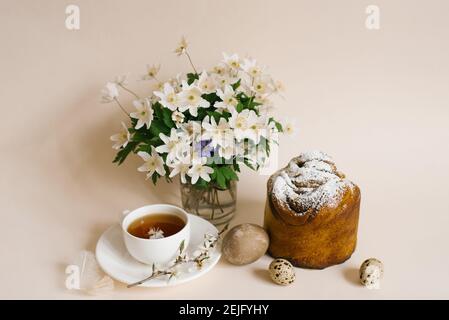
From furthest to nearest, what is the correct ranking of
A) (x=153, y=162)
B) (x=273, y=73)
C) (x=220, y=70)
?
1. (x=273, y=73)
2. (x=220, y=70)
3. (x=153, y=162)

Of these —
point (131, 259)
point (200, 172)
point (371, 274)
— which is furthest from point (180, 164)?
point (371, 274)

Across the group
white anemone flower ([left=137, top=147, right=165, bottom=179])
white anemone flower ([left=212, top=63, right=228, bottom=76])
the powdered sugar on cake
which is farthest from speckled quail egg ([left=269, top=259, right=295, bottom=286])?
white anemone flower ([left=212, top=63, right=228, bottom=76])

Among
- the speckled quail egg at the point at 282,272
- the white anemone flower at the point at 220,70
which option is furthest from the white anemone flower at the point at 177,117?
the speckled quail egg at the point at 282,272

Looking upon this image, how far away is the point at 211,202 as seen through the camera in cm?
157

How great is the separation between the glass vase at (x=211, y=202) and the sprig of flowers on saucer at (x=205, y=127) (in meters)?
0.05

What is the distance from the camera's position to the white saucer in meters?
1.32

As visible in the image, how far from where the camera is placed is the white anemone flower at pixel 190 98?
1378 mm

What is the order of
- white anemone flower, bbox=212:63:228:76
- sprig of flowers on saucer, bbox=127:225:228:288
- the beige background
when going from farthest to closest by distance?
1. the beige background
2. white anemone flower, bbox=212:63:228:76
3. sprig of flowers on saucer, bbox=127:225:228:288

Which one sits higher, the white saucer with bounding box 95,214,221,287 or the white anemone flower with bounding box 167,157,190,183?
the white anemone flower with bounding box 167,157,190,183

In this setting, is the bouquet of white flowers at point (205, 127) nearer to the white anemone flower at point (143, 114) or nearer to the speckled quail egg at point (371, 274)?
the white anemone flower at point (143, 114)

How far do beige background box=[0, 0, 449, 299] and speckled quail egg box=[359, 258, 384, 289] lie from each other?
26 cm

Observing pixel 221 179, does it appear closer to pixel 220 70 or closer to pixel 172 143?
pixel 172 143

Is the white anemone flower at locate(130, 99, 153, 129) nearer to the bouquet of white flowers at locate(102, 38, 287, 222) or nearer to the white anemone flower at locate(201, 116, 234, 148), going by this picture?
the bouquet of white flowers at locate(102, 38, 287, 222)
